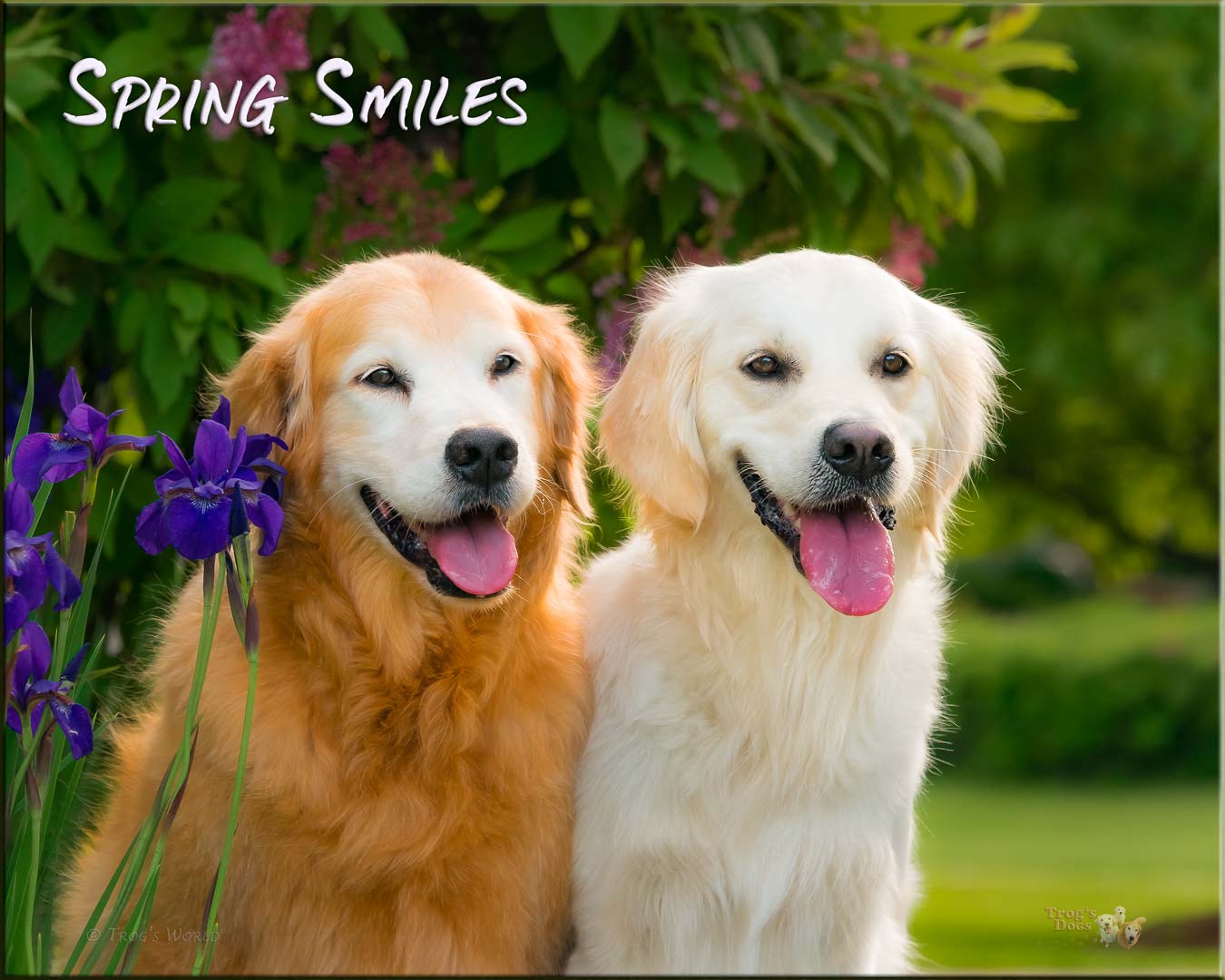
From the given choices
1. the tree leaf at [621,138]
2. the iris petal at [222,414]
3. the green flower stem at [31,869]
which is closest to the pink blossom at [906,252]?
the tree leaf at [621,138]

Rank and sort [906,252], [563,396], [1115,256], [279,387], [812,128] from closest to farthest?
[279,387] → [563,396] → [812,128] → [906,252] → [1115,256]

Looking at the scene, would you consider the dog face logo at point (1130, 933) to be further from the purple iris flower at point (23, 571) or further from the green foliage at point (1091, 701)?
the green foliage at point (1091, 701)

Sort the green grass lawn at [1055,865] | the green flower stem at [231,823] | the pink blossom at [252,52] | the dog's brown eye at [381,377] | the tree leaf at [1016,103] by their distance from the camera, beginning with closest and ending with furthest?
the green flower stem at [231,823] → the dog's brown eye at [381,377] → the pink blossom at [252,52] → the tree leaf at [1016,103] → the green grass lawn at [1055,865]

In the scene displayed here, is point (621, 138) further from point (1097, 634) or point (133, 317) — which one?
point (1097, 634)

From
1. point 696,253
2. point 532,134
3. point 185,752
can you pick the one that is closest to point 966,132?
point 696,253

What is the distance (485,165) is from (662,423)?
1.17 meters

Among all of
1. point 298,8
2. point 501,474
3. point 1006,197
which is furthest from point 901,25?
point 1006,197

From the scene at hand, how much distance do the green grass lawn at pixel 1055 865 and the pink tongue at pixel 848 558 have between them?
2318mm

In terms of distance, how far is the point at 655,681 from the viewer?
8.72ft

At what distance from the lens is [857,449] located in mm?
2395

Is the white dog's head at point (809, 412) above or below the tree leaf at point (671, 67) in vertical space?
below

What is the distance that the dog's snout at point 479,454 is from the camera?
2.42 m

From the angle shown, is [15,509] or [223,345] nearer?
[15,509]

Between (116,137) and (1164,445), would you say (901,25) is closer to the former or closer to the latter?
(116,137)
